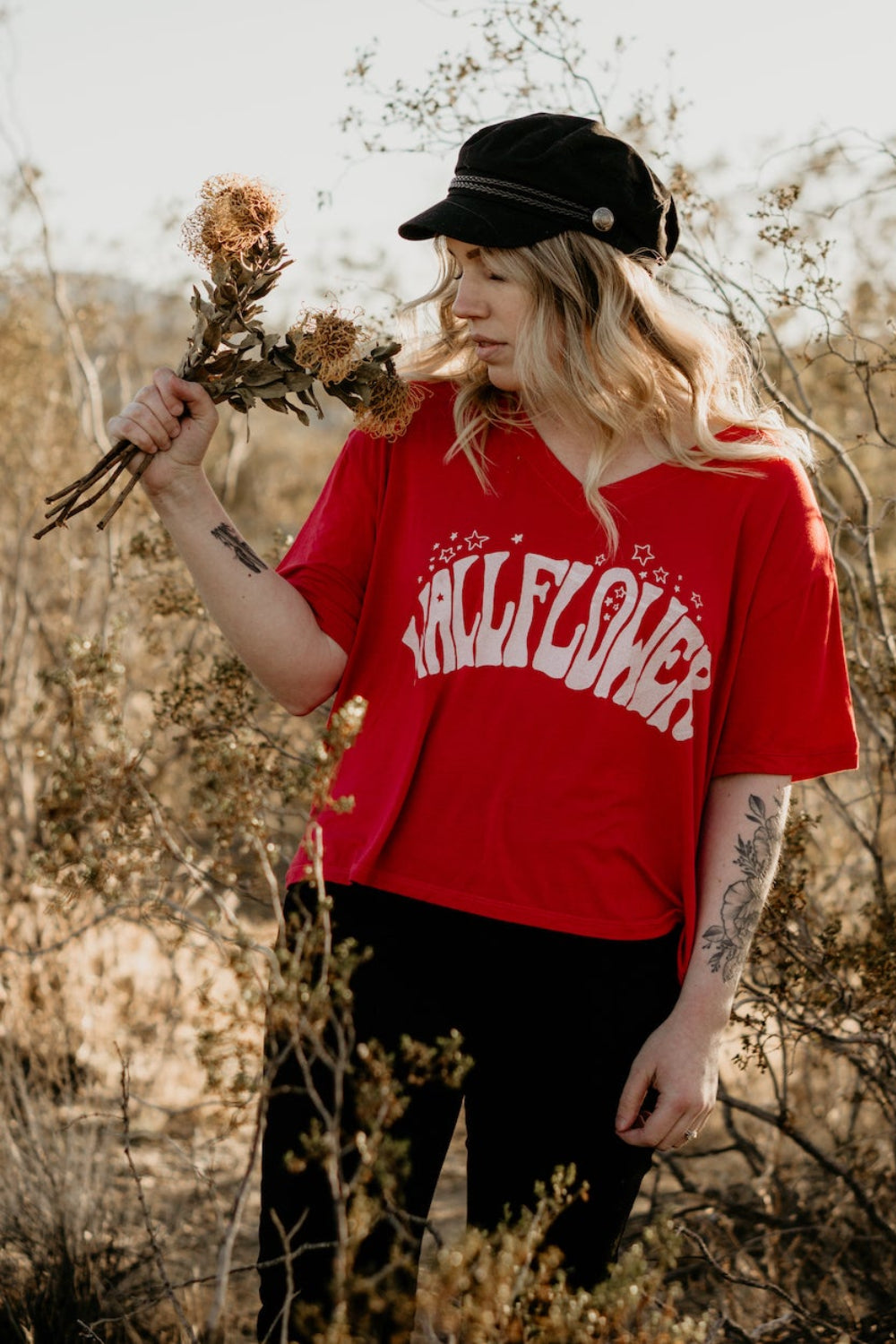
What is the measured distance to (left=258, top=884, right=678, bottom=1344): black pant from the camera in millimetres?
1787

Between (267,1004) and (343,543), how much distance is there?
77 centimetres

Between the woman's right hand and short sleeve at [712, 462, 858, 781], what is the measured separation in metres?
0.78

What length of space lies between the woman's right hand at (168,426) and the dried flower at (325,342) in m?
0.14

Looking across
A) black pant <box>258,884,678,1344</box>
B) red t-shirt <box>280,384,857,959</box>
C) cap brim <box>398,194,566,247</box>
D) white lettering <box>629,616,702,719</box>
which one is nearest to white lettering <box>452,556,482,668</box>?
red t-shirt <box>280,384,857,959</box>

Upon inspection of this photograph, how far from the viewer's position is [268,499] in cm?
1063

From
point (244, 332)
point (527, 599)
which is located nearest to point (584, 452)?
point (527, 599)

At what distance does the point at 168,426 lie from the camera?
1763 mm

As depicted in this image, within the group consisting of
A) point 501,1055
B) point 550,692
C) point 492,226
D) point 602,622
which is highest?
point 492,226

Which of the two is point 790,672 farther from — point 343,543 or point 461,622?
point 343,543

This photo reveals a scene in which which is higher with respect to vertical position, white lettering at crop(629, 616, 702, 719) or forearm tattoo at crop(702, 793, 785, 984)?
white lettering at crop(629, 616, 702, 719)

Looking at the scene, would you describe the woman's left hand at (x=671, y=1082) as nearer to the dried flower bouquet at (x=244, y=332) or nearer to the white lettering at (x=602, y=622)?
the white lettering at (x=602, y=622)

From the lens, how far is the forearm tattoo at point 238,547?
5.98ft

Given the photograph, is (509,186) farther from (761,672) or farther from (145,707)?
(145,707)

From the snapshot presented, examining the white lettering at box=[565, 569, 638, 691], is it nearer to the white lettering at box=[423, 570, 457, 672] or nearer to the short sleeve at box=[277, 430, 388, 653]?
the white lettering at box=[423, 570, 457, 672]
